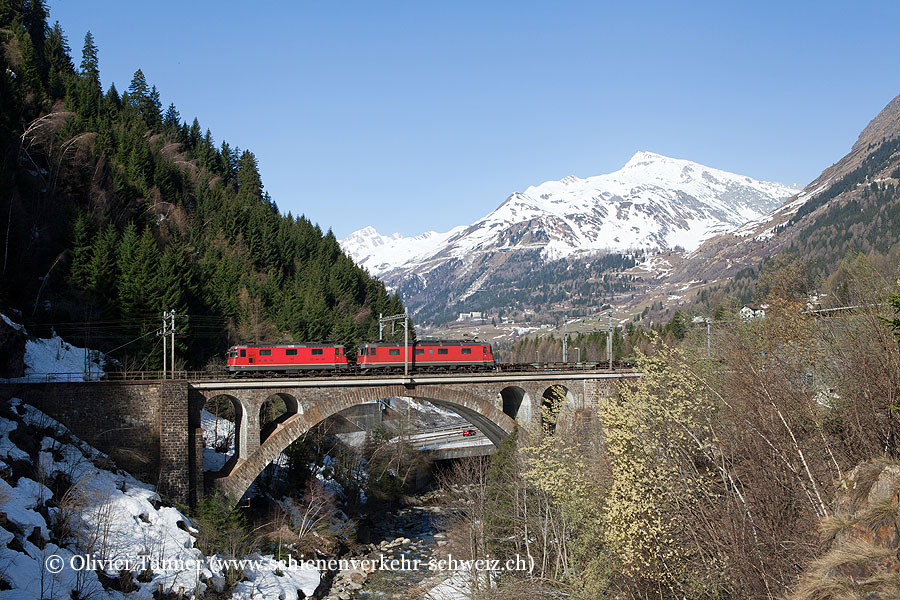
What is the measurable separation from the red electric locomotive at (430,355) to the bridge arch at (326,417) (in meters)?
5.22

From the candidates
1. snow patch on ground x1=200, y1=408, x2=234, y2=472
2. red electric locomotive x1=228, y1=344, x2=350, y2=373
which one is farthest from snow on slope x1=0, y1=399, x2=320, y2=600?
red electric locomotive x1=228, y1=344, x2=350, y2=373

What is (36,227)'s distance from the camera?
5469 cm

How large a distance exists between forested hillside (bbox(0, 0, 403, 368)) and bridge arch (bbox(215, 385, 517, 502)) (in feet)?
44.0

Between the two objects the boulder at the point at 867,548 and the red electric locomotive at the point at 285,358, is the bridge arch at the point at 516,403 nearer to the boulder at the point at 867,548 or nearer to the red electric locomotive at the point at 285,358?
the red electric locomotive at the point at 285,358

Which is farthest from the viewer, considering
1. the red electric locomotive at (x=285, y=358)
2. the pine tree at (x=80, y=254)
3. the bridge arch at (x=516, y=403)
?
the pine tree at (x=80, y=254)

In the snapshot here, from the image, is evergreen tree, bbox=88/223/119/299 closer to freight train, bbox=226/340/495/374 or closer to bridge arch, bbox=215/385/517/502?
freight train, bbox=226/340/495/374

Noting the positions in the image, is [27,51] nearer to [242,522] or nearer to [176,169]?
[176,169]

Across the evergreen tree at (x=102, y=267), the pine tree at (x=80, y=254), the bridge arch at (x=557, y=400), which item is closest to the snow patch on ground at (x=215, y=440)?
the evergreen tree at (x=102, y=267)

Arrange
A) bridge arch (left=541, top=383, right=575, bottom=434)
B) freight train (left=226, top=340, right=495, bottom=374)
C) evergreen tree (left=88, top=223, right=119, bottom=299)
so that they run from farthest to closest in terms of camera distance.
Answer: evergreen tree (left=88, top=223, right=119, bottom=299) → freight train (left=226, top=340, right=495, bottom=374) → bridge arch (left=541, top=383, right=575, bottom=434)

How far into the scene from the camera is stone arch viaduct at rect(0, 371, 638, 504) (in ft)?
126

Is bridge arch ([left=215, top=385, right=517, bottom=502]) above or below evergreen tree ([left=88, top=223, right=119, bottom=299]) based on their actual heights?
below

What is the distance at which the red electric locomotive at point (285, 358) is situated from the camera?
48.5 m

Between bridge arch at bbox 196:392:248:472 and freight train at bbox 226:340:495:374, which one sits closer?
bridge arch at bbox 196:392:248:472

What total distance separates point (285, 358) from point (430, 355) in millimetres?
12217
